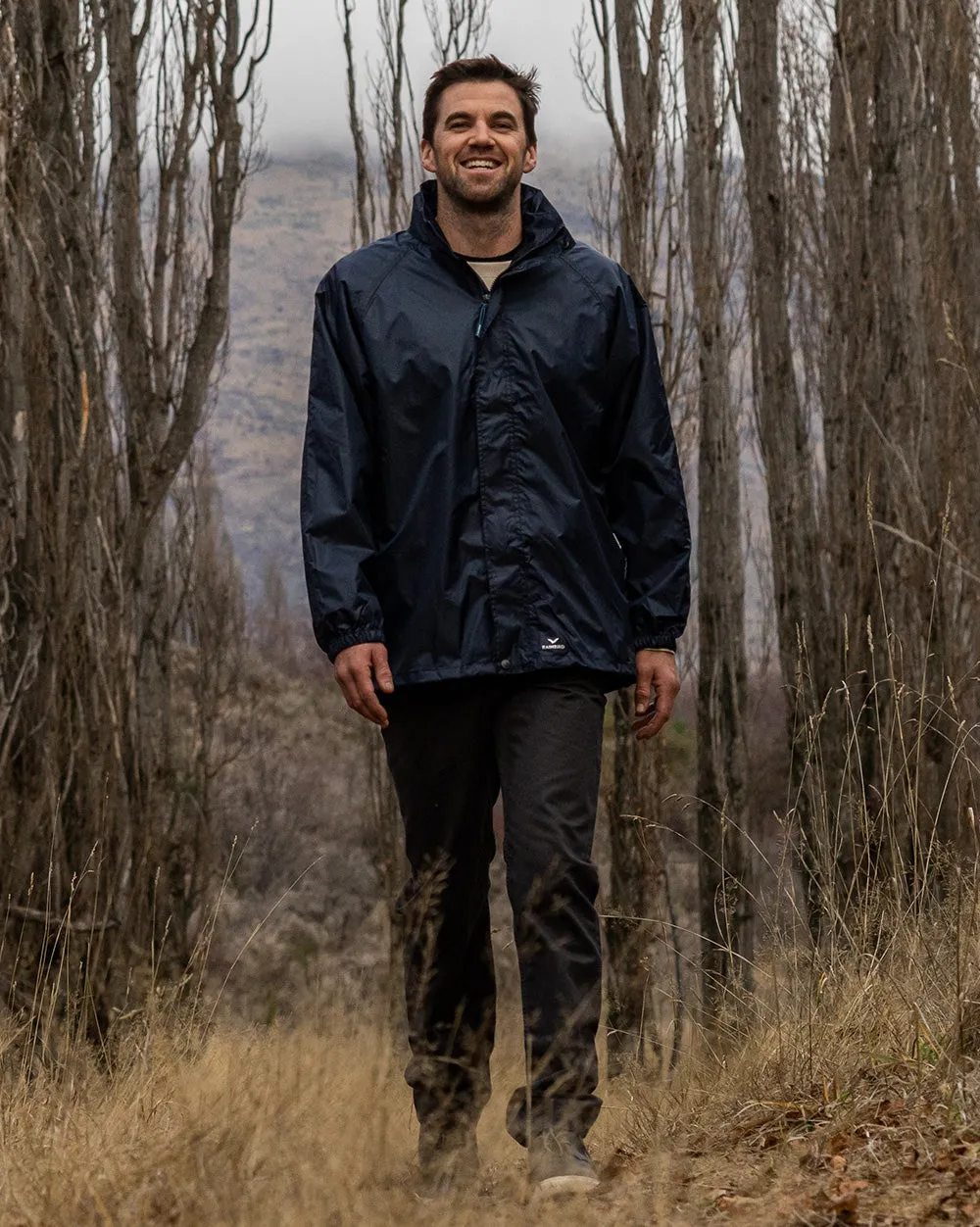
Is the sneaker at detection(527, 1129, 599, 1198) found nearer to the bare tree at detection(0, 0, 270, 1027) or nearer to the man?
the man

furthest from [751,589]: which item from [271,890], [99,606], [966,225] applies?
[99,606]

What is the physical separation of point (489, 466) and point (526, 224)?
0.58m

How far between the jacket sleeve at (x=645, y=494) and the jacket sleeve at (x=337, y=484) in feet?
1.71

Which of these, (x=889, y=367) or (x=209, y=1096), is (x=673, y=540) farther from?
(x=889, y=367)

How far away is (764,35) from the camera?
822 cm

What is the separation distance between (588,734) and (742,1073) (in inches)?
34.8

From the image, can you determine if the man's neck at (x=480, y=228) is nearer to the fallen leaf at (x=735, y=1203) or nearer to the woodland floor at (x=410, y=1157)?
the woodland floor at (x=410, y=1157)

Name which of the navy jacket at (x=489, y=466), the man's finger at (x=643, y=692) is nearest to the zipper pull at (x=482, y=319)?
the navy jacket at (x=489, y=466)

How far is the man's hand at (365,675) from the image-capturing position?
3.01 m

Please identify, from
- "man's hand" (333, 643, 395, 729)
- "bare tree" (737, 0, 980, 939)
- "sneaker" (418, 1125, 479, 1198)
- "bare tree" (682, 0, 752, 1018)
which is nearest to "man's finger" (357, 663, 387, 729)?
"man's hand" (333, 643, 395, 729)

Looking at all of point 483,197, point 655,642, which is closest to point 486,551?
point 655,642

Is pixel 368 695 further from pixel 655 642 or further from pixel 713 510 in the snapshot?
pixel 713 510

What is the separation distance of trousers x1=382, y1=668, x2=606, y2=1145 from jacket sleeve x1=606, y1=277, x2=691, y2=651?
212 millimetres

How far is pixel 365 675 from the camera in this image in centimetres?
301
